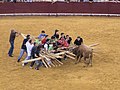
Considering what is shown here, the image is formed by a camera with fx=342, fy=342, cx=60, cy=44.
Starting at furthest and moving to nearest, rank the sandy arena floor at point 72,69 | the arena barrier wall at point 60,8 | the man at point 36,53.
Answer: the arena barrier wall at point 60,8 < the man at point 36,53 < the sandy arena floor at point 72,69

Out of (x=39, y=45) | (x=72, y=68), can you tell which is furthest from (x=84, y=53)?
(x=39, y=45)

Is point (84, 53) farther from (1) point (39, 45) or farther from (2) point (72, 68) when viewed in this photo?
(1) point (39, 45)

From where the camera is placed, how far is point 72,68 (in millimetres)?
15242

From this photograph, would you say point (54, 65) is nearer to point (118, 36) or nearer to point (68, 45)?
point (68, 45)

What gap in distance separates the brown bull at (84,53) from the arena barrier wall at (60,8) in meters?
12.9

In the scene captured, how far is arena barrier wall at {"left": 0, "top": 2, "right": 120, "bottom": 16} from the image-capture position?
28.5m

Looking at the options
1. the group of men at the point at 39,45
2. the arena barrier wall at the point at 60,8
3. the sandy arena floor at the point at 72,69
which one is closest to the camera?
the sandy arena floor at the point at 72,69

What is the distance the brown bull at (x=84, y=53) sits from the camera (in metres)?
15.1

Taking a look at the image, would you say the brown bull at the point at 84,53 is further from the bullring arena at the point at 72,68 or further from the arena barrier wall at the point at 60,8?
the arena barrier wall at the point at 60,8

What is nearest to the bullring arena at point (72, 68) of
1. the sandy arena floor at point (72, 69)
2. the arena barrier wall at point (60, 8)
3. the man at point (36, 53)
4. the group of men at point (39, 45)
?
the sandy arena floor at point (72, 69)

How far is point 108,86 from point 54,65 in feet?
10.7

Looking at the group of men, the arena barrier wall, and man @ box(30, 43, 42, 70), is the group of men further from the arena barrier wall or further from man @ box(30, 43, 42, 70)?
the arena barrier wall

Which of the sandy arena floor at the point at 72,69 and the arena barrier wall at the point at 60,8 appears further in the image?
the arena barrier wall at the point at 60,8

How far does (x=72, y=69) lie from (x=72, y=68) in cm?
13
